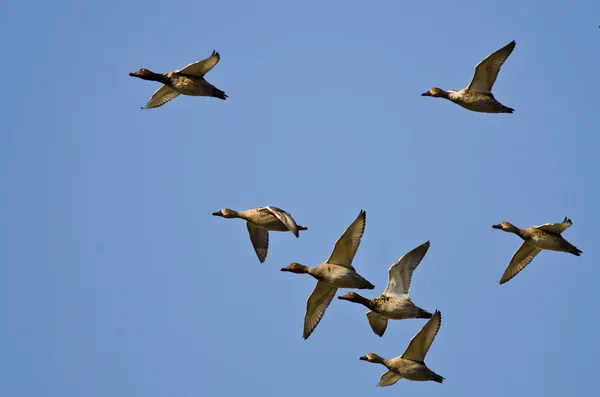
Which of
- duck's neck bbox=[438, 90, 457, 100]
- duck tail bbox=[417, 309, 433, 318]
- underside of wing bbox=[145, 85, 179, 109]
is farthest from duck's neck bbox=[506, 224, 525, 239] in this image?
underside of wing bbox=[145, 85, 179, 109]

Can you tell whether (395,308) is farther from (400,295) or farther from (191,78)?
(191,78)

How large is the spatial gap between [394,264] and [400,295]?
844 millimetres

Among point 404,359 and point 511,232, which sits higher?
point 511,232

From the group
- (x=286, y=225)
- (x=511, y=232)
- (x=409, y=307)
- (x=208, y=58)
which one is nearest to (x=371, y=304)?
(x=409, y=307)

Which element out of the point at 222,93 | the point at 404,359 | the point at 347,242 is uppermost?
the point at 222,93

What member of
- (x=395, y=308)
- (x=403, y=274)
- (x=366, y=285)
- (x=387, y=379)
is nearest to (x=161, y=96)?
(x=366, y=285)

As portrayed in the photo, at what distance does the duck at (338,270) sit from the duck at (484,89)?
5.52m

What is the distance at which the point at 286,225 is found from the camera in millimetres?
28750

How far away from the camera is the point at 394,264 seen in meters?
29.6

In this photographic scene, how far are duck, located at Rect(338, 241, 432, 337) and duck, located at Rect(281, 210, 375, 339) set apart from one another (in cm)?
61

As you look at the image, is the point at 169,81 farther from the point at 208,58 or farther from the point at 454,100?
the point at 454,100

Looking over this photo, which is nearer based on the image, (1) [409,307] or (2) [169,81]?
(1) [409,307]

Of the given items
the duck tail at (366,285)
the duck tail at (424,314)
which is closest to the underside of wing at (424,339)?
the duck tail at (424,314)

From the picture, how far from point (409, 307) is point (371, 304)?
1021mm
